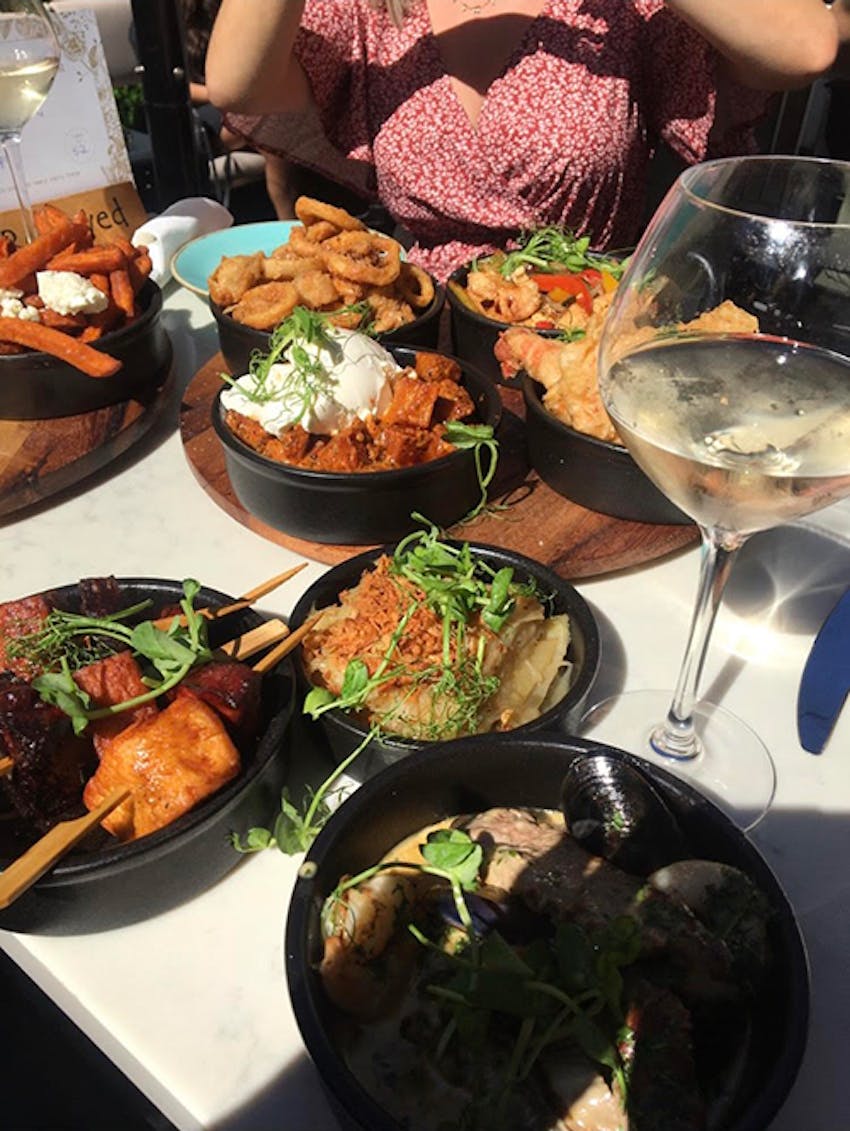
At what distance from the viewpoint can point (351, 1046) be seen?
810mm

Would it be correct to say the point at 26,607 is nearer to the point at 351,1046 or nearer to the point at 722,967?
the point at 351,1046

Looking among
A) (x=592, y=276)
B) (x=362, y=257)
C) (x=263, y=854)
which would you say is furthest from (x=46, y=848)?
(x=592, y=276)

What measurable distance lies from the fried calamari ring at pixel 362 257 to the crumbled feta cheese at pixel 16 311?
62 cm

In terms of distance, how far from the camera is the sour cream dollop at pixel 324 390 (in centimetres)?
163

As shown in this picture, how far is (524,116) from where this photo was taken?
9.20ft

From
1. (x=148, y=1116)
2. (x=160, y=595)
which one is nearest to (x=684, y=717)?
(x=160, y=595)

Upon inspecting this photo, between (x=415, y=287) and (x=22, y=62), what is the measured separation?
3.14 ft

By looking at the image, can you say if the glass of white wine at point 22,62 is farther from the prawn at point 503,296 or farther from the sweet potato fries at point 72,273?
the prawn at point 503,296

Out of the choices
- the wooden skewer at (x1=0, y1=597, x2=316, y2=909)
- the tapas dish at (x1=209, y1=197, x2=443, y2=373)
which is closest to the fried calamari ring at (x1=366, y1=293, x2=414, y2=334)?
the tapas dish at (x1=209, y1=197, x2=443, y2=373)

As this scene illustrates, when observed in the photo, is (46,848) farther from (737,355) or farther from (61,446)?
(61,446)

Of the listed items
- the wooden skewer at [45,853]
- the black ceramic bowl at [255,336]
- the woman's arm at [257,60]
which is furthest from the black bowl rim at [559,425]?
the woman's arm at [257,60]

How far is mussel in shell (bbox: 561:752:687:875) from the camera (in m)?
0.91

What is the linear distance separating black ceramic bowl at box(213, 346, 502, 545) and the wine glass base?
0.48m

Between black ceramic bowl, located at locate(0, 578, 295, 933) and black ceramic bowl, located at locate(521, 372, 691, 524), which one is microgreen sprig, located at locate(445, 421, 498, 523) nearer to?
black ceramic bowl, located at locate(521, 372, 691, 524)
